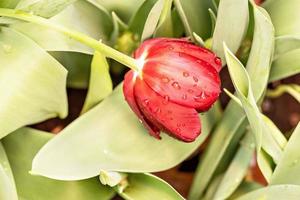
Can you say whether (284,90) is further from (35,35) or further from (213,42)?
(35,35)

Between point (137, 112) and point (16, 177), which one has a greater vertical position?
point (137, 112)

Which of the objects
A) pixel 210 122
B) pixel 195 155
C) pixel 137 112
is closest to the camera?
pixel 137 112

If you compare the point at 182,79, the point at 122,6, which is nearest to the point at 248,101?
the point at 182,79

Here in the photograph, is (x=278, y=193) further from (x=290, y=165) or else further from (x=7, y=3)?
(x=7, y=3)

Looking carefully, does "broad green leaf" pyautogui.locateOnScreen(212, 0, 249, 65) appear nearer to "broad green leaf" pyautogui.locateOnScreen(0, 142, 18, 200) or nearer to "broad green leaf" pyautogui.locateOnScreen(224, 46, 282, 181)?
"broad green leaf" pyautogui.locateOnScreen(224, 46, 282, 181)

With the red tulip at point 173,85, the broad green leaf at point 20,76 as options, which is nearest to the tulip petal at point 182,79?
the red tulip at point 173,85

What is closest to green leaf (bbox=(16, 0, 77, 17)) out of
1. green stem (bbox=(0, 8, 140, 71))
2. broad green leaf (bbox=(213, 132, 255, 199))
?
green stem (bbox=(0, 8, 140, 71))

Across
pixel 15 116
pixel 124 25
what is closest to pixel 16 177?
pixel 15 116

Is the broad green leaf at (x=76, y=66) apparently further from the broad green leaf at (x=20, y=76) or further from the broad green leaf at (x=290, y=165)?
the broad green leaf at (x=290, y=165)
